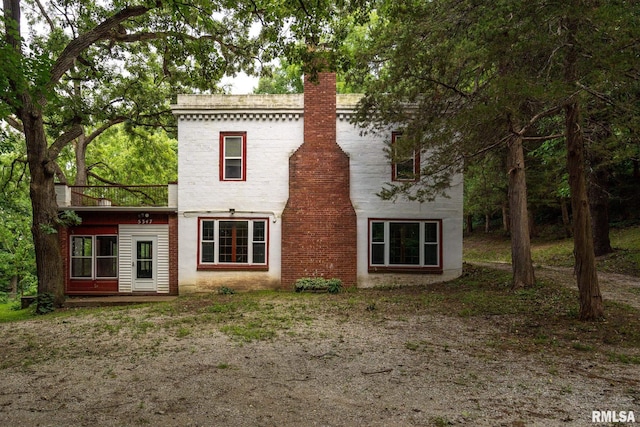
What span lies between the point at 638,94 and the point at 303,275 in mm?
10483

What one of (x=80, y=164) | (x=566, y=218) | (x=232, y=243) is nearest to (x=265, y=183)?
(x=232, y=243)

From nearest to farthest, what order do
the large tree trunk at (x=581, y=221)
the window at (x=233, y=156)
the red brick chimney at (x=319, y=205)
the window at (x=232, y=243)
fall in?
1. the large tree trunk at (x=581, y=221)
2. the red brick chimney at (x=319, y=205)
3. the window at (x=232, y=243)
4. the window at (x=233, y=156)

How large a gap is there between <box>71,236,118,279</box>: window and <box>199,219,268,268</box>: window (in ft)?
11.4

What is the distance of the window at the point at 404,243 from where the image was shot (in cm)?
1433

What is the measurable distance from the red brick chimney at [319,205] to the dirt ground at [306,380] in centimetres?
573

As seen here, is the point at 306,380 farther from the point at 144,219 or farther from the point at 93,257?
the point at 93,257

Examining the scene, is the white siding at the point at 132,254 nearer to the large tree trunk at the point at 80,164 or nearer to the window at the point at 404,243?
the large tree trunk at the point at 80,164

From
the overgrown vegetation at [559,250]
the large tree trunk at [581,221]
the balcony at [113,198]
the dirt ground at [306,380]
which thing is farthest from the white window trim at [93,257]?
the overgrown vegetation at [559,250]

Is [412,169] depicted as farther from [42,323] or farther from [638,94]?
[42,323]

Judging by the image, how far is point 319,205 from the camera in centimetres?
1424

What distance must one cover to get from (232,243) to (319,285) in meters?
3.53

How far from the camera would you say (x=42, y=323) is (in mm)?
10289

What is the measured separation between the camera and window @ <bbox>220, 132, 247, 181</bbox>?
1450 centimetres

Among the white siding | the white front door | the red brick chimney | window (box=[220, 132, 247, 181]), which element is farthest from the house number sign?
the red brick chimney
